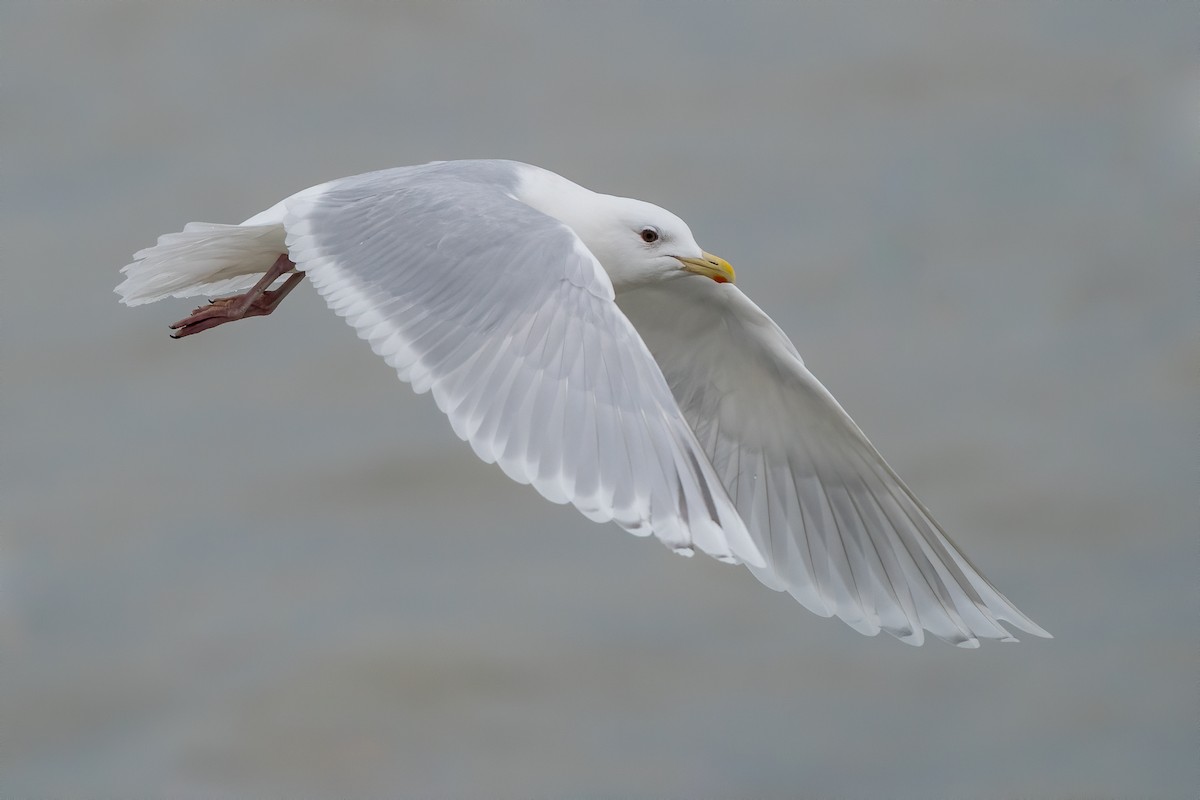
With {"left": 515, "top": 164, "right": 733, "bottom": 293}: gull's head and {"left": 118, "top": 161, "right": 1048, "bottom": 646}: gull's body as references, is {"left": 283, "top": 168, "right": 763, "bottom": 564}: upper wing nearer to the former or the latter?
{"left": 118, "top": 161, "right": 1048, "bottom": 646}: gull's body

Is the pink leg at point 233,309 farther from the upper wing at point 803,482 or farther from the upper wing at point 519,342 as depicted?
the upper wing at point 803,482

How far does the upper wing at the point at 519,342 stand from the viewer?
7.41 feet

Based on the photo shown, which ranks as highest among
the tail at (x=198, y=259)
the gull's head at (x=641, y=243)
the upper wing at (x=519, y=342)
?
the gull's head at (x=641, y=243)

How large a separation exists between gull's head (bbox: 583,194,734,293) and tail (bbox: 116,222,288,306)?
62 cm

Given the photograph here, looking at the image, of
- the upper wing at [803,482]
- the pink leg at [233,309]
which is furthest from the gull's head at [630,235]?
the pink leg at [233,309]

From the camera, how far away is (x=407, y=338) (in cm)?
257

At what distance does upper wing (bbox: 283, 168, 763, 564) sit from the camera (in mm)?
2258

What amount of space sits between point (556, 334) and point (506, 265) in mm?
186

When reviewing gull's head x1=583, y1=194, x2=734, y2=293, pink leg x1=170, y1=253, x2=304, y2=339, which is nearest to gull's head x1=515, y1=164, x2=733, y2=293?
gull's head x1=583, y1=194, x2=734, y2=293

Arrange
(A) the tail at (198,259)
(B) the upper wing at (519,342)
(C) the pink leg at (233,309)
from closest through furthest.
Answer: (B) the upper wing at (519,342), (A) the tail at (198,259), (C) the pink leg at (233,309)

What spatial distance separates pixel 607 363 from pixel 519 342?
171 mm

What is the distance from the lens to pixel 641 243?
304 cm

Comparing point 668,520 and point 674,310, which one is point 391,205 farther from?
point 668,520

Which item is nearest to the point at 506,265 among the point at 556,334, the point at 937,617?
the point at 556,334
